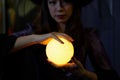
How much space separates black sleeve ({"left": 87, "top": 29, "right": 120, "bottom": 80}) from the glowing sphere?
12.2 inches

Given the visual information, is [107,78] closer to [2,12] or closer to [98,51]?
[98,51]

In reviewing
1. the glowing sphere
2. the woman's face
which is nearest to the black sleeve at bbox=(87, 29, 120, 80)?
the woman's face

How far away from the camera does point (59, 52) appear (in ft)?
3.21

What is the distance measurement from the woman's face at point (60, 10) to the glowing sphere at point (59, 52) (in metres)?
0.26

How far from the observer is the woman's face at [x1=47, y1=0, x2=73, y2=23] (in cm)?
123

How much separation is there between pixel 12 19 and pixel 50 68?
3.24ft

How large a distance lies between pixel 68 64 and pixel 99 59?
1.10 ft

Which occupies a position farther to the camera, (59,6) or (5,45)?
(59,6)

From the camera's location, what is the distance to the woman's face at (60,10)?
1.23 meters

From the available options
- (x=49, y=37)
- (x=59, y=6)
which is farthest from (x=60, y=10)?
(x=49, y=37)

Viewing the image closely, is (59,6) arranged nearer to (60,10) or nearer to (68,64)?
(60,10)

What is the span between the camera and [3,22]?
208 centimetres

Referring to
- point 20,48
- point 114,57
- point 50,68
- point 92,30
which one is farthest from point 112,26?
point 20,48

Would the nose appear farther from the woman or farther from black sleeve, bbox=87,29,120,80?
black sleeve, bbox=87,29,120,80
